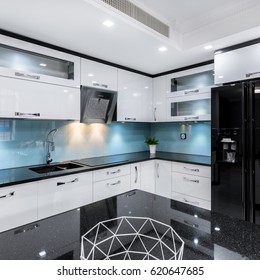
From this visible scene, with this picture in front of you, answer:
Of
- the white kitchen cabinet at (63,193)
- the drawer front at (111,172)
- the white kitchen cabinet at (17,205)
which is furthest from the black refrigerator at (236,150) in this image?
the white kitchen cabinet at (17,205)

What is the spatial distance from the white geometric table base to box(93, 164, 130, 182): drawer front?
4.39 ft

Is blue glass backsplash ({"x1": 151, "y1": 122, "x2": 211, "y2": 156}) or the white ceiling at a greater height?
the white ceiling

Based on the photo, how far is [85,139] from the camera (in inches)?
108

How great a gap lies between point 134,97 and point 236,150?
5.21ft

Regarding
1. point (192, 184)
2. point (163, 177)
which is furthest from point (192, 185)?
point (163, 177)

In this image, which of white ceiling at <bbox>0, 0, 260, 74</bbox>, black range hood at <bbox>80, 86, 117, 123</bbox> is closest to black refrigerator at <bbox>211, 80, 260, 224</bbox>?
white ceiling at <bbox>0, 0, 260, 74</bbox>

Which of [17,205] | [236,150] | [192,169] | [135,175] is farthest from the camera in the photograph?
[135,175]

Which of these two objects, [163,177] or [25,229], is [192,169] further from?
[25,229]

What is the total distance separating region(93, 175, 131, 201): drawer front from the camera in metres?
2.16

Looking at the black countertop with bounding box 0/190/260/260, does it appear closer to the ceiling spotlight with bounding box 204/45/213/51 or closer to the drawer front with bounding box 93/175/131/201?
the drawer front with bounding box 93/175/131/201

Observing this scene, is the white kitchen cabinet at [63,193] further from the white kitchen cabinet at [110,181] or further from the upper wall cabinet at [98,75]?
the upper wall cabinet at [98,75]

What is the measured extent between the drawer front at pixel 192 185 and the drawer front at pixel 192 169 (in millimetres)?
49

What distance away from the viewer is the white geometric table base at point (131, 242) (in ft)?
2.01
